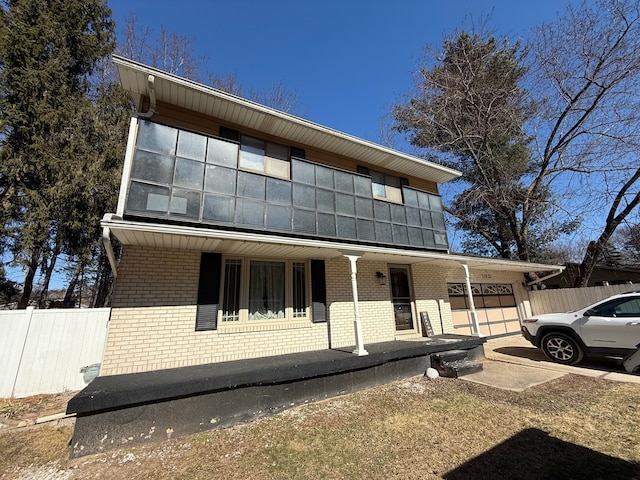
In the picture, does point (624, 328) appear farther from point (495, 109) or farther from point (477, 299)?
point (495, 109)

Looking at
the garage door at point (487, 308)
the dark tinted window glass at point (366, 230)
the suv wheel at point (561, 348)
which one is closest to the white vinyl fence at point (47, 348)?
the dark tinted window glass at point (366, 230)

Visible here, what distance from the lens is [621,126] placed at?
11508mm

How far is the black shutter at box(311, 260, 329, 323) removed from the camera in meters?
6.70

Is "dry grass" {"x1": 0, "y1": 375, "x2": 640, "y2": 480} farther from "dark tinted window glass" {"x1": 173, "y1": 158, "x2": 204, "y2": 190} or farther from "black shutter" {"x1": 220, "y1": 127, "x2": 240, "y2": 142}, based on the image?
"black shutter" {"x1": 220, "y1": 127, "x2": 240, "y2": 142}

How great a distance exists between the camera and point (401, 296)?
27.8ft

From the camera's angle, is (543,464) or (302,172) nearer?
(543,464)

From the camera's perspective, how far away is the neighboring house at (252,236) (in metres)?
4.99

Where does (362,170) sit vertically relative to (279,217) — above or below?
above

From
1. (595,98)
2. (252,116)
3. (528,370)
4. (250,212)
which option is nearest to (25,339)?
(250,212)

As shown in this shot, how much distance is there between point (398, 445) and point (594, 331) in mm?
6236

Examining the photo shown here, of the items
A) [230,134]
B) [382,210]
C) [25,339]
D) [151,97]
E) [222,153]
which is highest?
[151,97]

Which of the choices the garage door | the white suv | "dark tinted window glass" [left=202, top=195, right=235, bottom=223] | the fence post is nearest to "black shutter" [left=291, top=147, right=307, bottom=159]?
"dark tinted window glass" [left=202, top=195, right=235, bottom=223]

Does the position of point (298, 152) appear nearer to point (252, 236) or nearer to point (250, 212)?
point (250, 212)

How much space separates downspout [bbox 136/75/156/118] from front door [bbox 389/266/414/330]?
23.9 feet
